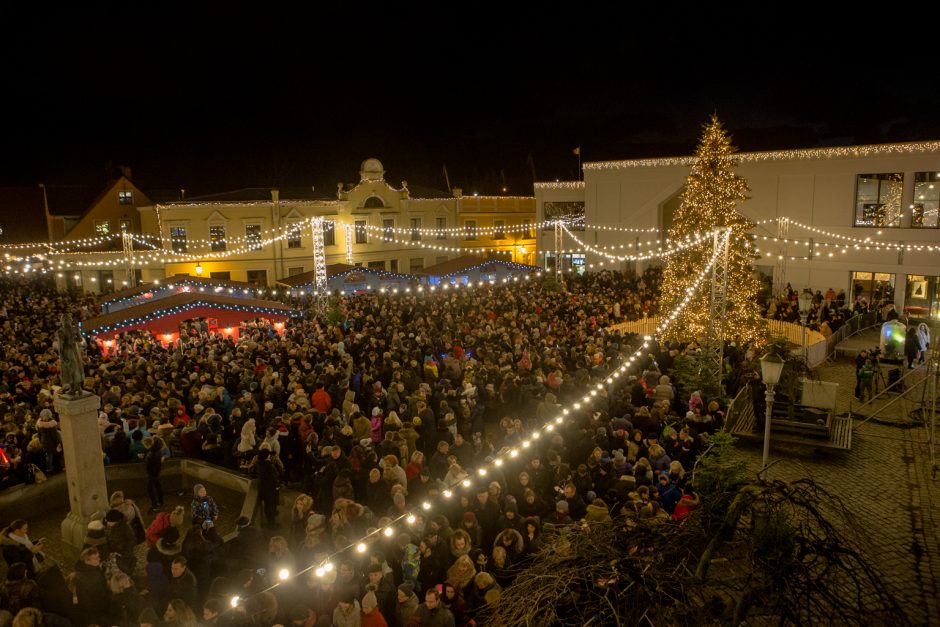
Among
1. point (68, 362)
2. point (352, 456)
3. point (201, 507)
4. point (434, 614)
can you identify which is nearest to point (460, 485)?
point (352, 456)

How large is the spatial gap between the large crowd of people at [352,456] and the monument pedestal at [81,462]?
629mm

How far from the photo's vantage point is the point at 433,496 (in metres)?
7.20

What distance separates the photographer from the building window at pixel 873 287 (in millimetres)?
22234

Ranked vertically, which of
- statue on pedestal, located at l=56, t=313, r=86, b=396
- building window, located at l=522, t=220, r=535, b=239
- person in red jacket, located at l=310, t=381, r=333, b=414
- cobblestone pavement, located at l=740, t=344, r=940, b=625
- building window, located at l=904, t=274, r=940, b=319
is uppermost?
building window, located at l=522, t=220, r=535, b=239

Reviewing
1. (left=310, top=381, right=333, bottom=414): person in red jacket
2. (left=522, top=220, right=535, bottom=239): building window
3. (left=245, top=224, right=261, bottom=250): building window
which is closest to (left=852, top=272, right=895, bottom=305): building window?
(left=310, top=381, right=333, bottom=414): person in red jacket

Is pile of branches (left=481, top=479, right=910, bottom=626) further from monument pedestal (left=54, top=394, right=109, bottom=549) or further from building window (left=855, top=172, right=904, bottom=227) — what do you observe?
building window (left=855, top=172, right=904, bottom=227)

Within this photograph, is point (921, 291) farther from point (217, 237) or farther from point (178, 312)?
point (217, 237)

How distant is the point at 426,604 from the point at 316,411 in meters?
5.42

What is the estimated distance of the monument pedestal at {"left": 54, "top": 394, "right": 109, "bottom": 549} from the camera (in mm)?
7410

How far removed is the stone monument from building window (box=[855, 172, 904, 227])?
24748mm

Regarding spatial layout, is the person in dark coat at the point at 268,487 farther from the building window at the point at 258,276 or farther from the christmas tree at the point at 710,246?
the building window at the point at 258,276

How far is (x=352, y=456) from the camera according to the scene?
331 inches

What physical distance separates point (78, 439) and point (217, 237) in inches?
958

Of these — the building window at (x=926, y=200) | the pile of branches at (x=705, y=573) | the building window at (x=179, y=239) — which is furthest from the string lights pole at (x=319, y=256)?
the building window at (x=926, y=200)
